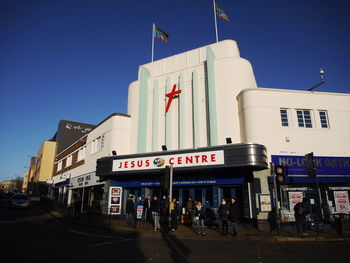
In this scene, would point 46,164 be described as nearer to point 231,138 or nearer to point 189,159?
point 189,159

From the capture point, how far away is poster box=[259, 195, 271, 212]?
580 inches

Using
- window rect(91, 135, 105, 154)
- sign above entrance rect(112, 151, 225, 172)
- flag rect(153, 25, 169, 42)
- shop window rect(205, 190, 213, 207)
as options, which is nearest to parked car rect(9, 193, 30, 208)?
window rect(91, 135, 105, 154)

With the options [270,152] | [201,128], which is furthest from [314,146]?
[201,128]

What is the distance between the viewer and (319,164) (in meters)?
Answer: 16.4

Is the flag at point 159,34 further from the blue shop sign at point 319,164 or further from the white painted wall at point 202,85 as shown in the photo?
the blue shop sign at point 319,164

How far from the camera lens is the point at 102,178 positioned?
21.5m

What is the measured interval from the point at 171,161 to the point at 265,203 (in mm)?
6666

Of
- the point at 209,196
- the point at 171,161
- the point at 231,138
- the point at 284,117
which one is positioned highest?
the point at 284,117

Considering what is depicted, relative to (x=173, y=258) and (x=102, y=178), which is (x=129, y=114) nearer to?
(x=102, y=178)

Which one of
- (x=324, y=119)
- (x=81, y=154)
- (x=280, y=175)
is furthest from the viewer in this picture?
(x=81, y=154)

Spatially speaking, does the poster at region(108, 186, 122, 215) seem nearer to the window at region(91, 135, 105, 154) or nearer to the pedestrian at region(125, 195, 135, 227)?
the pedestrian at region(125, 195, 135, 227)

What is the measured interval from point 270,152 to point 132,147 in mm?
11565

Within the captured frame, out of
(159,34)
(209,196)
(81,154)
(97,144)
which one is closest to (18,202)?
(81,154)

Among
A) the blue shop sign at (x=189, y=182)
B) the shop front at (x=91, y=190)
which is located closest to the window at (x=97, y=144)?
the shop front at (x=91, y=190)
